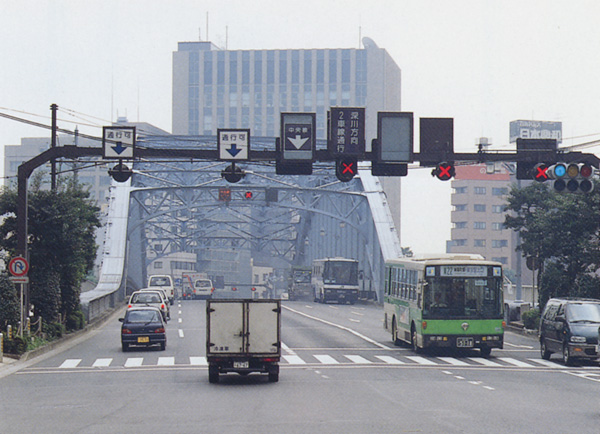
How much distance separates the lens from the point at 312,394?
826 inches

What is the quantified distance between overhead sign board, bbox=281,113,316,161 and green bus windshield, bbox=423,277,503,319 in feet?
19.0

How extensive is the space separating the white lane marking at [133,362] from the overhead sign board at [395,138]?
1011cm

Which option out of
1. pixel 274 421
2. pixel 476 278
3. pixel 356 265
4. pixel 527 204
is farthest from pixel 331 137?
pixel 356 265

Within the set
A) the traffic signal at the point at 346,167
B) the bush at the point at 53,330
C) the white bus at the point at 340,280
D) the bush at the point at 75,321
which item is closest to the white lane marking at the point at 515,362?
the traffic signal at the point at 346,167

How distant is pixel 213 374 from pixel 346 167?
10166 millimetres

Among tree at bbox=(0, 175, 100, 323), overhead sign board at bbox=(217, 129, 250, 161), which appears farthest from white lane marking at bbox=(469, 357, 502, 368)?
tree at bbox=(0, 175, 100, 323)

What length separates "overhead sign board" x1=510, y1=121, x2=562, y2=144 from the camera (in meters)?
153

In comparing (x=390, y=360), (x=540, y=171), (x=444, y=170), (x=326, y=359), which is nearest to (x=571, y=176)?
(x=540, y=171)

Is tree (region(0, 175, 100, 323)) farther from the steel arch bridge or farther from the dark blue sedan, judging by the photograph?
the steel arch bridge

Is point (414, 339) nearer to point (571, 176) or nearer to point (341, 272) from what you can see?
point (571, 176)

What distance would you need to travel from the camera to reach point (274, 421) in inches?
640

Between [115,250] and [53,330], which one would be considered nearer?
[53,330]

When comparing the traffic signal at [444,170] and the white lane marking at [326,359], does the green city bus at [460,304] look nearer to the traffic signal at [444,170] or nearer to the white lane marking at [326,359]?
the traffic signal at [444,170]

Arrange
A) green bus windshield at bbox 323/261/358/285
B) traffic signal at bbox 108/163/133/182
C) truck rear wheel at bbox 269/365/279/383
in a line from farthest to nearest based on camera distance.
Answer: green bus windshield at bbox 323/261/358/285, traffic signal at bbox 108/163/133/182, truck rear wheel at bbox 269/365/279/383
